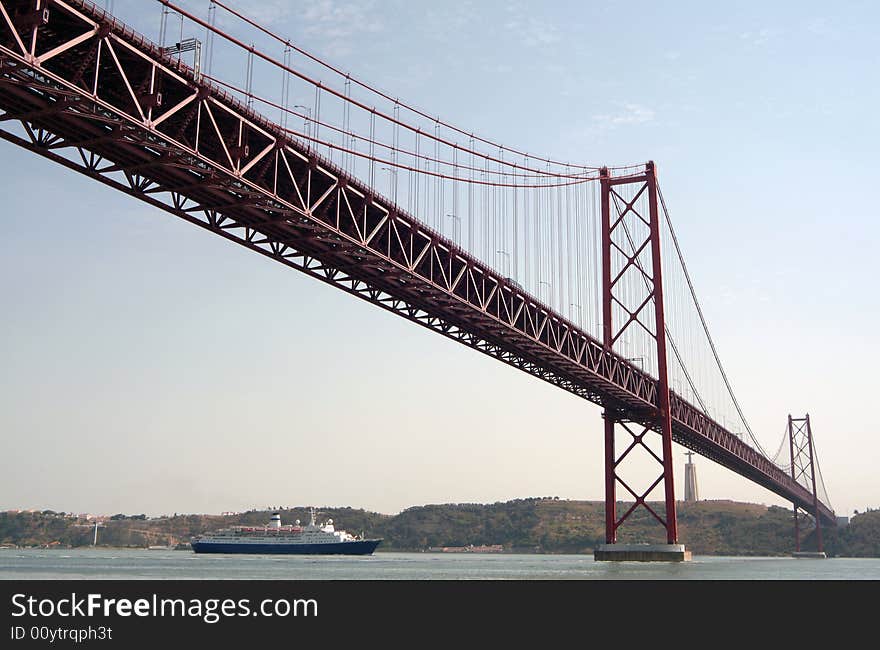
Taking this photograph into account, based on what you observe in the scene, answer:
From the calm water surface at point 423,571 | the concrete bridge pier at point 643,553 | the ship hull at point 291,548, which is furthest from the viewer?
the ship hull at point 291,548

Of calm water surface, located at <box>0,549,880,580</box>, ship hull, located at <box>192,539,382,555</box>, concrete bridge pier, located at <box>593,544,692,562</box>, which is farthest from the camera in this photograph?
ship hull, located at <box>192,539,382,555</box>

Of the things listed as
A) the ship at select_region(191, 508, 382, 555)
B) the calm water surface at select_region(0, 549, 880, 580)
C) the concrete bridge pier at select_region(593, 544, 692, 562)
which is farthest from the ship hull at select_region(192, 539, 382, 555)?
the concrete bridge pier at select_region(593, 544, 692, 562)

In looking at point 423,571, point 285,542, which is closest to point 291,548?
point 285,542

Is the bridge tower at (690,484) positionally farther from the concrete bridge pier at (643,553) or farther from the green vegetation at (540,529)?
the concrete bridge pier at (643,553)

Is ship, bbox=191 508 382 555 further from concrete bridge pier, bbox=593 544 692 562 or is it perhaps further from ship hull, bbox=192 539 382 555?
concrete bridge pier, bbox=593 544 692 562

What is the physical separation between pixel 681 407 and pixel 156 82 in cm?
4285

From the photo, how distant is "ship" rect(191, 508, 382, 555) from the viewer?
103875 millimetres

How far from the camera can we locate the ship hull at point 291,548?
104m

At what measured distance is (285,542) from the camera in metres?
105

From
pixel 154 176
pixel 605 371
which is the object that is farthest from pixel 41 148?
pixel 605 371

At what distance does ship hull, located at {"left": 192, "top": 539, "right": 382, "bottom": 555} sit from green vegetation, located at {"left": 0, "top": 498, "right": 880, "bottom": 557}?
40.8m

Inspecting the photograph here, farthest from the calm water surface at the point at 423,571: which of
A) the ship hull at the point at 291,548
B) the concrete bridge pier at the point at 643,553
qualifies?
the ship hull at the point at 291,548

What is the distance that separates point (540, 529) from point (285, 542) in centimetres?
5562

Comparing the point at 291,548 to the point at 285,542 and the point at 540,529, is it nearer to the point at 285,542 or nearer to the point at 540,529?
the point at 285,542
